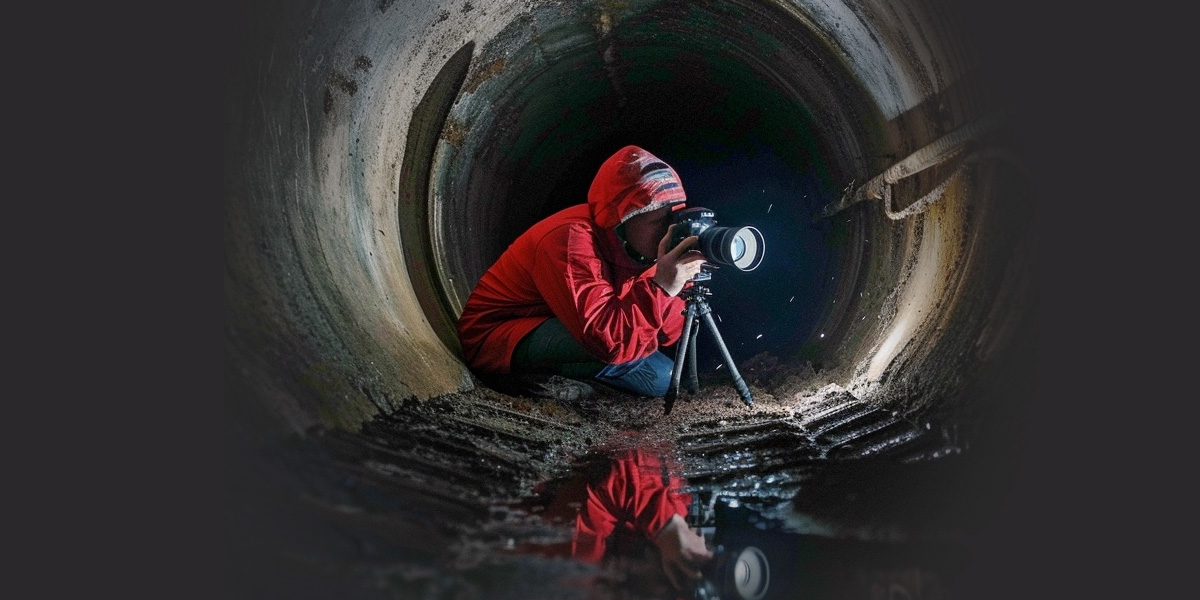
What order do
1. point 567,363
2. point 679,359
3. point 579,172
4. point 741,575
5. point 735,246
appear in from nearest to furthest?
point 741,575
point 735,246
point 679,359
point 567,363
point 579,172

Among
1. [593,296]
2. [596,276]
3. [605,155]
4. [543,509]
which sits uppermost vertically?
[605,155]

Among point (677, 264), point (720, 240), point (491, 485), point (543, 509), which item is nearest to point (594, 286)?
point (677, 264)

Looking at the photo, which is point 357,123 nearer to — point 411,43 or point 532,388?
point 411,43

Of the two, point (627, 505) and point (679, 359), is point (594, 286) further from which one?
point (627, 505)

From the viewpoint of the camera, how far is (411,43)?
9.52ft

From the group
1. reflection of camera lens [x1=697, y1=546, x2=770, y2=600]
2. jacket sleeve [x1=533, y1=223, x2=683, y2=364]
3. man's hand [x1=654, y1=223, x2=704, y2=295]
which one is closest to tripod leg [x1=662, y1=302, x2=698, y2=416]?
jacket sleeve [x1=533, y1=223, x2=683, y2=364]

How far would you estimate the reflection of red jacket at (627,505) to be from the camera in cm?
146

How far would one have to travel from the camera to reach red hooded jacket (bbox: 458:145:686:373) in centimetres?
294

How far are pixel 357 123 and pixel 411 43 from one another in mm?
375

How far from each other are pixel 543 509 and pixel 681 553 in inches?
13.8

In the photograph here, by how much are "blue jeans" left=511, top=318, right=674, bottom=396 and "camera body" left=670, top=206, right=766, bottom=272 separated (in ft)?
2.49

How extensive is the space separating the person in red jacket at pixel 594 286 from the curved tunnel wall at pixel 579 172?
0.30 metres

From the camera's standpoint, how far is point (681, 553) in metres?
1.42

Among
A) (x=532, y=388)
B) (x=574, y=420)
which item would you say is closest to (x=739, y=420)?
(x=574, y=420)
